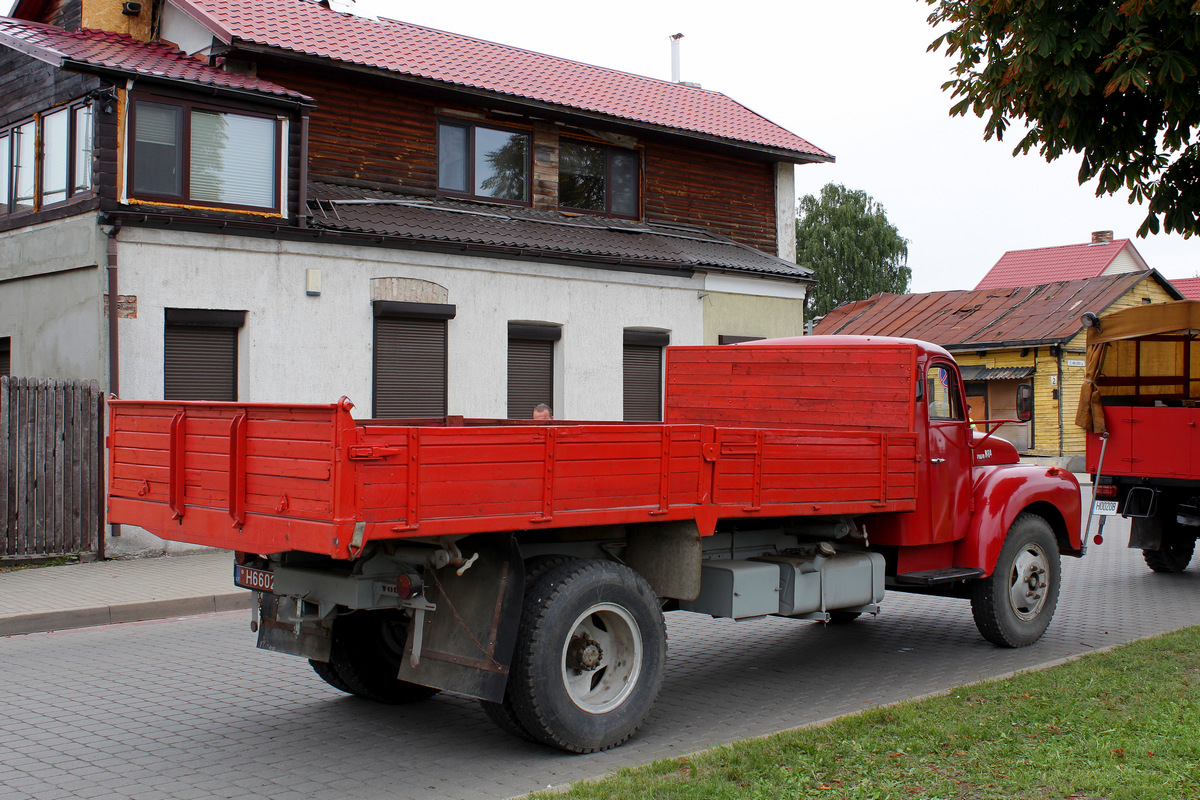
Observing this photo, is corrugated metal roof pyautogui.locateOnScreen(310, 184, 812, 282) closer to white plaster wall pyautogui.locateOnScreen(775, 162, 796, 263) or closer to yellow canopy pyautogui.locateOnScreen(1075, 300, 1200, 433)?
white plaster wall pyautogui.locateOnScreen(775, 162, 796, 263)

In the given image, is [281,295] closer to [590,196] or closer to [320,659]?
[590,196]

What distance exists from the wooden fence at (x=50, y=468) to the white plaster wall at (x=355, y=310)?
593 mm

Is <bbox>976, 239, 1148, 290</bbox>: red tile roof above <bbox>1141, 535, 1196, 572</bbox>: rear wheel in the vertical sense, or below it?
above

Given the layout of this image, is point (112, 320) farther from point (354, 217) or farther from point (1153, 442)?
point (1153, 442)

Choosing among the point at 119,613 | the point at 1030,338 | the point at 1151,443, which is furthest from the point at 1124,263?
the point at 119,613

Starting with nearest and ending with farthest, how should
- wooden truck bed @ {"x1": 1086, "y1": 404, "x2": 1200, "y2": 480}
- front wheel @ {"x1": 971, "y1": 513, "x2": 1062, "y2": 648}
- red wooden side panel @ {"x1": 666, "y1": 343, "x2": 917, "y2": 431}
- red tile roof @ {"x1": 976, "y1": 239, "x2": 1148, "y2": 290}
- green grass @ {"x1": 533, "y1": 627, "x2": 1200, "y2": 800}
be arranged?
green grass @ {"x1": 533, "y1": 627, "x2": 1200, "y2": 800} → red wooden side panel @ {"x1": 666, "y1": 343, "x2": 917, "y2": 431} → front wheel @ {"x1": 971, "y1": 513, "x2": 1062, "y2": 648} → wooden truck bed @ {"x1": 1086, "y1": 404, "x2": 1200, "y2": 480} → red tile roof @ {"x1": 976, "y1": 239, "x2": 1148, "y2": 290}

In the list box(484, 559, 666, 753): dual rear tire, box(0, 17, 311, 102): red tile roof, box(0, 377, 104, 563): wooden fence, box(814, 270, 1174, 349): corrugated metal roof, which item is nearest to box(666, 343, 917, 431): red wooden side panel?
box(484, 559, 666, 753): dual rear tire

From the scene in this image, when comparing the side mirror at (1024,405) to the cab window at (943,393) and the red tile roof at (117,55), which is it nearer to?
the cab window at (943,393)

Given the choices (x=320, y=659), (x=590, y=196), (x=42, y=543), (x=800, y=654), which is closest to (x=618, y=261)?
(x=590, y=196)

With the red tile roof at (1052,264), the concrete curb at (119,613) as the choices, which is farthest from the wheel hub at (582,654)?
the red tile roof at (1052,264)

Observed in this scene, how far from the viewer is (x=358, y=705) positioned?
6.70 metres

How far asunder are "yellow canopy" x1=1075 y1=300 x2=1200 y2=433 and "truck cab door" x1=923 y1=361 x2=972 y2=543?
13.6 ft

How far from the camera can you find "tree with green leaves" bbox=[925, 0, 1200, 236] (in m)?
7.88

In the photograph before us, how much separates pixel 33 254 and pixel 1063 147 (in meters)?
11.7
